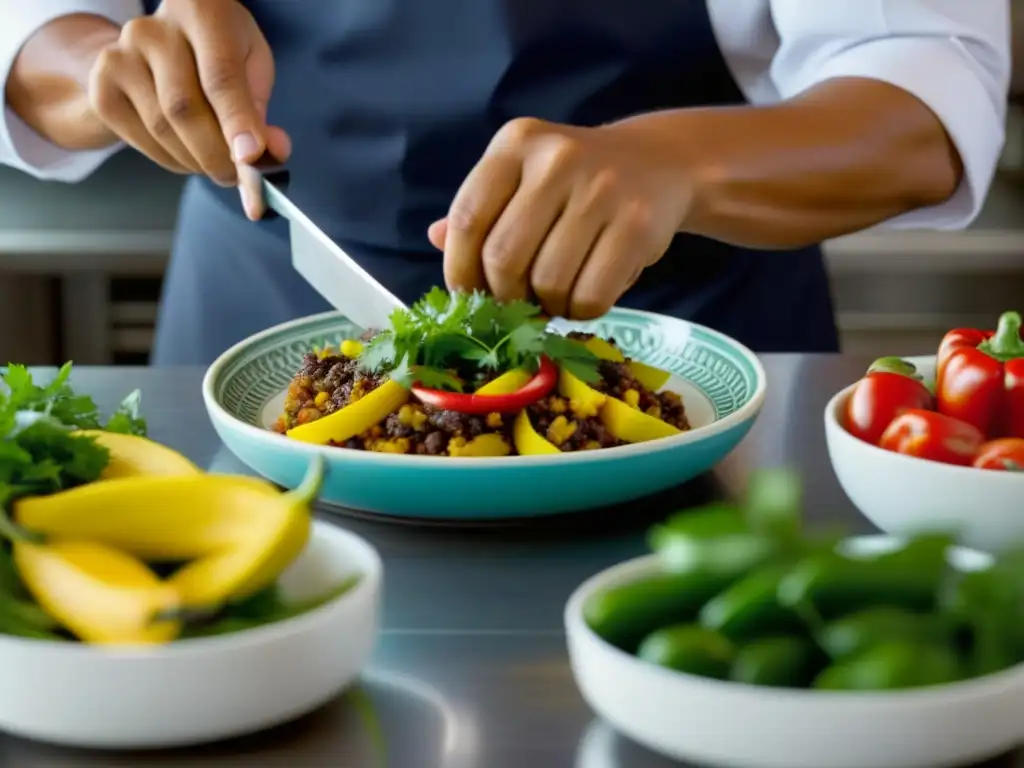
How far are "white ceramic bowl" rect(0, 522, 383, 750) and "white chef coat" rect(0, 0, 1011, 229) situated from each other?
104 cm

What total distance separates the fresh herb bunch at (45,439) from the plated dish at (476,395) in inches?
6.1

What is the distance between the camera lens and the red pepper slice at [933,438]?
85cm

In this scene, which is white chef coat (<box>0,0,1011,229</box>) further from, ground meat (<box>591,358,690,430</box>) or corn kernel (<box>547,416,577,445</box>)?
corn kernel (<box>547,416,577,445</box>)

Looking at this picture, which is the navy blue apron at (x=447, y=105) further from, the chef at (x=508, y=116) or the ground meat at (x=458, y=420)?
the ground meat at (x=458, y=420)

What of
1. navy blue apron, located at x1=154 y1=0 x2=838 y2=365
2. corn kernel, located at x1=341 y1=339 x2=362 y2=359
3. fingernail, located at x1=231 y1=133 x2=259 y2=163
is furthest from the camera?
navy blue apron, located at x1=154 y1=0 x2=838 y2=365

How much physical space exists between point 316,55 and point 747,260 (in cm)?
55

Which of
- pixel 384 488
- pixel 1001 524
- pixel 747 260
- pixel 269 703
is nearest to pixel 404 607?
pixel 384 488

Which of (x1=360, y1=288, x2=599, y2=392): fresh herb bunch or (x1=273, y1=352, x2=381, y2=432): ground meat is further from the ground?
(x1=360, y1=288, x2=599, y2=392): fresh herb bunch

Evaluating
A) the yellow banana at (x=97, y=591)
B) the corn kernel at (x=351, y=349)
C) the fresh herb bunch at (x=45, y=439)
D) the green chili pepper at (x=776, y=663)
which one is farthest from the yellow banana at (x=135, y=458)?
the green chili pepper at (x=776, y=663)

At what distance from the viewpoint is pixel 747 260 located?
5.50 feet

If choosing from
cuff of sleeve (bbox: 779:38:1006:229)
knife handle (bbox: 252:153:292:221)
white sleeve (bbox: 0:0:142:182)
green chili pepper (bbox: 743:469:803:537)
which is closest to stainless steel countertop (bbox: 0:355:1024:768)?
green chili pepper (bbox: 743:469:803:537)

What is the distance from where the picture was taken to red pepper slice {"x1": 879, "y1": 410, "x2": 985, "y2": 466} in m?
0.85

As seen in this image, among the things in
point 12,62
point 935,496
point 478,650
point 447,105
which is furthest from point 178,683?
point 12,62

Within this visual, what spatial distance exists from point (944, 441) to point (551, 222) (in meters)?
0.36
